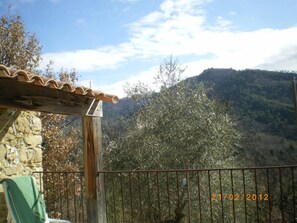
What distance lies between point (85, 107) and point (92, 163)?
69cm

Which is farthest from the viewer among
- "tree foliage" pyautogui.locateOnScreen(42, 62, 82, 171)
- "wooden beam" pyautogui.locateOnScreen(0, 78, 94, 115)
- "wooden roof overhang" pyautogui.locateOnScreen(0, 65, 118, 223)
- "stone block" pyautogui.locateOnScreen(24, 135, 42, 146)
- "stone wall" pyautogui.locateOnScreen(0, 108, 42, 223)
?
"tree foliage" pyautogui.locateOnScreen(42, 62, 82, 171)

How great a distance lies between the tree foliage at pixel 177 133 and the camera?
814 cm

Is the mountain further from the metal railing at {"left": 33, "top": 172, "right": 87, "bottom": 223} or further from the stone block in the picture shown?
the stone block

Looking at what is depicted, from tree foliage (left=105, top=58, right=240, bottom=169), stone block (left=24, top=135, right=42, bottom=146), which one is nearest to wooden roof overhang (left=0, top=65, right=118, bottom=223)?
stone block (left=24, top=135, right=42, bottom=146)

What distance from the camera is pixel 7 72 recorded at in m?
2.38

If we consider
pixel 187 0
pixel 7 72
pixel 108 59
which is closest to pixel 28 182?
pixel 7 72

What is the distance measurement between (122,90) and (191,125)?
306cm

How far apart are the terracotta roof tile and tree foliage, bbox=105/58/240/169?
15.6ft

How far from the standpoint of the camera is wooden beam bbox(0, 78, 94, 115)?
2.92 metres

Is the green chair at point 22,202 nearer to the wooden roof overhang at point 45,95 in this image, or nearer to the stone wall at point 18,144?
the stone wall at point 18,144

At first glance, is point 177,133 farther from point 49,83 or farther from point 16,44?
point 49,83

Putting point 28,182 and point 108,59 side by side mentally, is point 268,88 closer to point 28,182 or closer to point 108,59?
point 108,59

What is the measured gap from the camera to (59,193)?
25.3 feet

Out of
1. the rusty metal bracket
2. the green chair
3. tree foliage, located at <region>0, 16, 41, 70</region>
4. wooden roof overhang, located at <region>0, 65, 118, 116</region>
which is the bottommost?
the green chair
